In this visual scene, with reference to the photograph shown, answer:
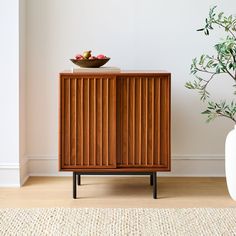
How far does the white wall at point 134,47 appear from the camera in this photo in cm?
438

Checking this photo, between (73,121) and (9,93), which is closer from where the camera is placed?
(73,121)

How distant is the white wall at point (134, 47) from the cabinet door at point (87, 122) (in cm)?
69

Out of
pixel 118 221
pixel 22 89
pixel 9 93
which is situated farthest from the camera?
pixel 22 89

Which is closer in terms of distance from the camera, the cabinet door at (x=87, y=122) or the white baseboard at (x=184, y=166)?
the cabinet door at (x=87, y=122)

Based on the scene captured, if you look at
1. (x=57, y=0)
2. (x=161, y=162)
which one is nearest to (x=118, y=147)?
(x=161, y=162)

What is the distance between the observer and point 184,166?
4.47 metres

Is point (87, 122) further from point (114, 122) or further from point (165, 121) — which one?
point (165, 121)

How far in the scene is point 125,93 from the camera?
3777mm

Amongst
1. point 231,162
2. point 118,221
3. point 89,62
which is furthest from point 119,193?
point 89,62

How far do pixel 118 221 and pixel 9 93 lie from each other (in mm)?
1344

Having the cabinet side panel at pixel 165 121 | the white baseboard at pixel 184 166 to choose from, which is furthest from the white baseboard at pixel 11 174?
the cabinet side panel at pixel 165 121

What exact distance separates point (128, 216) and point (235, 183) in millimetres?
774

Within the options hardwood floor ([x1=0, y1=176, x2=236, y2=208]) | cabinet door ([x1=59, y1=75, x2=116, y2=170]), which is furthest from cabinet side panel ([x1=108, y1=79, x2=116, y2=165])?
hardwood floor ([x1=0, y1=176, x2=236, y2=208])

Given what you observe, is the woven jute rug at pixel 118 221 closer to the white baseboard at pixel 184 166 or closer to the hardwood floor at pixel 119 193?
the hardwood floor at pixel 119 193
